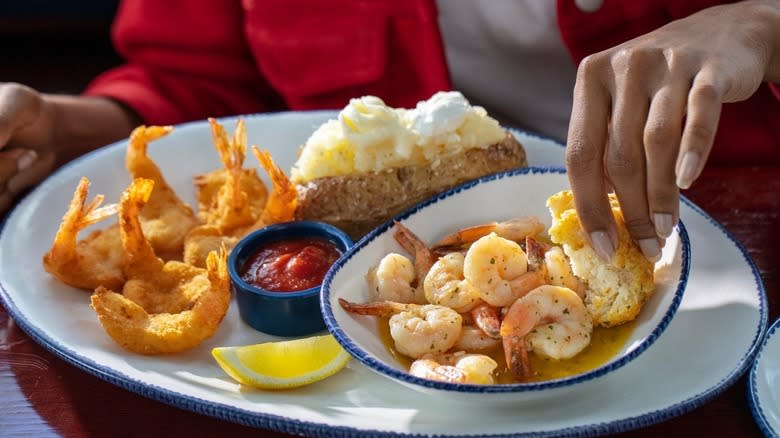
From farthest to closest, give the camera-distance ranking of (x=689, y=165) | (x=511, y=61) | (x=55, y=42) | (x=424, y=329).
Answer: (x=55, y=42)
(x=511, y=61)
(x=424, y=329)
(x=689, y=165)

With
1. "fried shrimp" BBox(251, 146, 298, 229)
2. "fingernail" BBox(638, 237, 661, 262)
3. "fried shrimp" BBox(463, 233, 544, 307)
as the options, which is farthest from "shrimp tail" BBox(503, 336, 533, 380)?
"fried shrimp" BBox(251, 146, 298, 229)

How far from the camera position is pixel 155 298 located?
218cm

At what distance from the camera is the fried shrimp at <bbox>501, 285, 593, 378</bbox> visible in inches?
69.5

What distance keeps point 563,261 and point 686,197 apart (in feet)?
2.44

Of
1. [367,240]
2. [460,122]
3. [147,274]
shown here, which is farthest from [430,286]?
[147,274]

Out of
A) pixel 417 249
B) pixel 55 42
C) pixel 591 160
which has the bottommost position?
pixel 55 42

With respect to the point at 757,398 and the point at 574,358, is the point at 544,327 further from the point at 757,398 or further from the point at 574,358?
the point at 757,398

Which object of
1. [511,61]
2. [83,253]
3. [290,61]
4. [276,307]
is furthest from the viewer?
[290,61]

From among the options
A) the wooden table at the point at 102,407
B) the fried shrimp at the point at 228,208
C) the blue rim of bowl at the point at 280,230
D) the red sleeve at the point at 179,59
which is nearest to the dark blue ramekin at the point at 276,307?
the blue rim of bowl at the point at 280,230

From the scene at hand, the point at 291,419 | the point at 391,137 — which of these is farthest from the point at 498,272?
the point at 391,137

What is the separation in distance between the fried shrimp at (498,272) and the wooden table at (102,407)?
39cm

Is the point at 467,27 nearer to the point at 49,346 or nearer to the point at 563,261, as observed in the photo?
the point at 563,261

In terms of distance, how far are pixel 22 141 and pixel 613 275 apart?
6.47ft

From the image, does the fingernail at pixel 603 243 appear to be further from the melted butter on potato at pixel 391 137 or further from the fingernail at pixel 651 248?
the melted butter on potato at pixel 391 137
